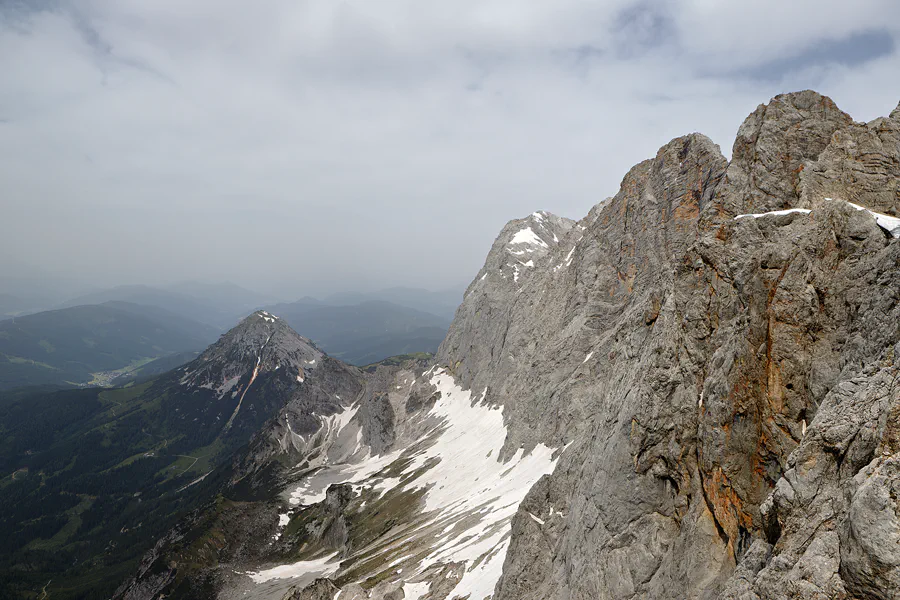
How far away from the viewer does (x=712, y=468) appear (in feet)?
65.1

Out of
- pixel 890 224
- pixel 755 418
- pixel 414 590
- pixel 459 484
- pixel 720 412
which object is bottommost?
pixel 459 484

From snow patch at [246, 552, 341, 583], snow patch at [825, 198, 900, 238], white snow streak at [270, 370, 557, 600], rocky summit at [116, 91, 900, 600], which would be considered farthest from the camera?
snow patch at [246, 552, 341, 583]

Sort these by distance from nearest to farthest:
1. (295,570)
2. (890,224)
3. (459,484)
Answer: (890,224) < (459,484) < (295,570)

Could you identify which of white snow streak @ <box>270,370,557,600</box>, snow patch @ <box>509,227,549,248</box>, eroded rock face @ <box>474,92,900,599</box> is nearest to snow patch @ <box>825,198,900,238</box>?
eroded rock face @ <box>474,92,900,599</box>

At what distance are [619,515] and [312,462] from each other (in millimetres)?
180335

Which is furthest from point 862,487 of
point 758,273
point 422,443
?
point 422,443

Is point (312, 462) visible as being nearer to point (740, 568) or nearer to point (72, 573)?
point (72, 573)

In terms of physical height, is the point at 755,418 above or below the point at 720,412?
above

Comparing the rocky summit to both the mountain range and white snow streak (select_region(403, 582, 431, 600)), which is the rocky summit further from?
white snow streak (select_region(403, 582, 431, 600))

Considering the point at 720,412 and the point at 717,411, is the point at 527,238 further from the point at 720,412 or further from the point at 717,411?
the point at 720,412

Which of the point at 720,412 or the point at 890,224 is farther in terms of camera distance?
the point at 720,412

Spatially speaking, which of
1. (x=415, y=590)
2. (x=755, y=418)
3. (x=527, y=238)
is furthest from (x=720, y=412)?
(x=527, y=238)

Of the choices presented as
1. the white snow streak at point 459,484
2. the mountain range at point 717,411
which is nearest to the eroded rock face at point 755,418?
the mountain range at point 717,411

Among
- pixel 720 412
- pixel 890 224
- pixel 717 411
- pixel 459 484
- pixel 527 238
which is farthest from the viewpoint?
pixel 527 238
